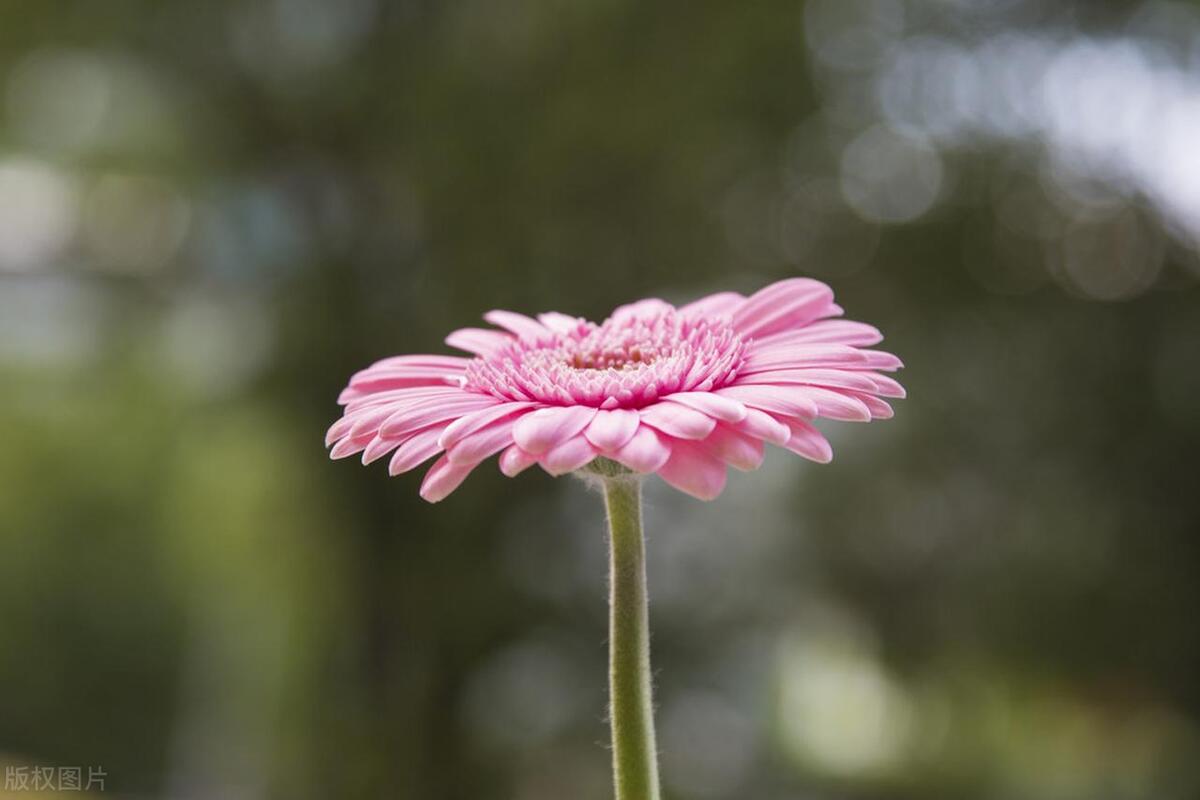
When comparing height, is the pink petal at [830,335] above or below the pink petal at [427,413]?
above

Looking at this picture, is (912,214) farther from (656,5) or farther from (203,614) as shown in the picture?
(203,614)

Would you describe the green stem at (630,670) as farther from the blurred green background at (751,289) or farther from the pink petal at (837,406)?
the blurred green background at (751,289)

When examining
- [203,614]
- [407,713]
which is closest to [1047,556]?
[407,713]

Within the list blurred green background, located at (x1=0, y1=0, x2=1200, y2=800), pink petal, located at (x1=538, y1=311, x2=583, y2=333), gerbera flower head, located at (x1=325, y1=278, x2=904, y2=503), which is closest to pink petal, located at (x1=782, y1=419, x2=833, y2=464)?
gerbera flower head, located at (x1=325, y1=278, x2=904, y2=503)

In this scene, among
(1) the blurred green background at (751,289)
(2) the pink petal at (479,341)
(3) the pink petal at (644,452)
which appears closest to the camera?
(3) the pink petal at (644,452)

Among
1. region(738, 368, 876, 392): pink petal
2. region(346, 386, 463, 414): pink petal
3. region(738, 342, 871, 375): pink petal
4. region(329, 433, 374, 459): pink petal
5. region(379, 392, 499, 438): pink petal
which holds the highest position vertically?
region(738, 342, 871, 375): pink petal

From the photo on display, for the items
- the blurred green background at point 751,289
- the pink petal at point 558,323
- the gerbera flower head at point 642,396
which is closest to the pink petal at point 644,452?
the gerbera flower head at point 642,396

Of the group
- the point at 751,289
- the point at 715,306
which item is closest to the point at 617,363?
the point at 715,306

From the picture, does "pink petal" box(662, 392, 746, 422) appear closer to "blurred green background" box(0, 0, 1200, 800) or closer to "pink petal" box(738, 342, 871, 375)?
"pink petal" box(738, 342, 871, 375)

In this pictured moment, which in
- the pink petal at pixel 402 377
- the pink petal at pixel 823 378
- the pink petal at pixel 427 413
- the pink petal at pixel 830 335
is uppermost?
the pink petal at pixel 830 335
